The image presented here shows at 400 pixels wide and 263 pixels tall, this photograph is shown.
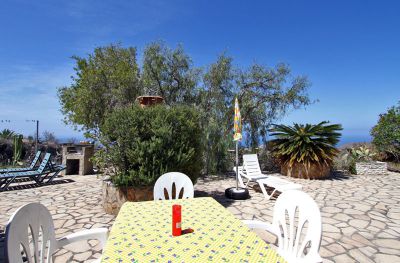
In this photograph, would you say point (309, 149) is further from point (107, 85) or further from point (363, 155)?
point (107, 85)

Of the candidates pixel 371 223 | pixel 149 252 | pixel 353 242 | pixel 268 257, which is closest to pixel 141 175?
pixel 149 252

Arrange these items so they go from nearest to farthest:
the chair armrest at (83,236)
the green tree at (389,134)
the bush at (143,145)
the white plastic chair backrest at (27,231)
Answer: the white plastic chair backrest at (27,231)
the chair armrest at (83,236)
the bush at (143,145)
the green tree at (389,134)

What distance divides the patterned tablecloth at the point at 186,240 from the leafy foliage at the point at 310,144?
8.06 metres

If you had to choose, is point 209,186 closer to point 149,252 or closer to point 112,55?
point 149,252

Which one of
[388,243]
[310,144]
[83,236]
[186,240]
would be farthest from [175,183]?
[310,144]

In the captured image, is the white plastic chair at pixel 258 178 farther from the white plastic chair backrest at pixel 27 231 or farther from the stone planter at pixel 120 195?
the white plastic chair backrest at pixel 27 231

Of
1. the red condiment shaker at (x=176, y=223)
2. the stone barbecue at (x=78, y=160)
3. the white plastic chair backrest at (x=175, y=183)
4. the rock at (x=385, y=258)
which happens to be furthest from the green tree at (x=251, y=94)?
the red condiment shaker at (x=176, y=223)

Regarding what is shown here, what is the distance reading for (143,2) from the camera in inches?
270

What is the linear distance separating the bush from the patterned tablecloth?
8.03 feet

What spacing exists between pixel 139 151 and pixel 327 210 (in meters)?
4.60

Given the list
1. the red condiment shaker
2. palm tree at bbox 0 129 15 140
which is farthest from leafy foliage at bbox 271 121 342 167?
palm tree at bbox 0 129 15 140

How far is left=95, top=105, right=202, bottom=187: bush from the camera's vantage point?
4859mm

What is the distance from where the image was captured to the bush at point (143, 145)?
4.86 meters

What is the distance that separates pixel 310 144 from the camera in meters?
9.54
